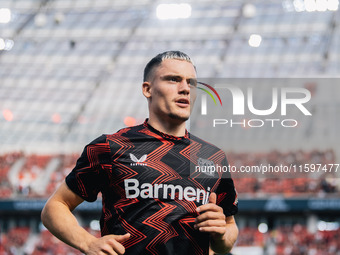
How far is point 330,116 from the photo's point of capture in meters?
24.1

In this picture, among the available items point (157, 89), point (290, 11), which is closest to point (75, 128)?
point (290, 11)

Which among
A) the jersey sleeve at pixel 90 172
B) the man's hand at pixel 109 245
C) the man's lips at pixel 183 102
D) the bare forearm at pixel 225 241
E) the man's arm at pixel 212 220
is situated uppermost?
the man's lips at pixel 183 102

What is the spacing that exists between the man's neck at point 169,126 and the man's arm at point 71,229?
40 cm

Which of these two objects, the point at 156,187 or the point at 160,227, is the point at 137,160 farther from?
the point at 160,227

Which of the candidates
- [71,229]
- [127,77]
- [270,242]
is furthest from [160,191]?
[127,77]

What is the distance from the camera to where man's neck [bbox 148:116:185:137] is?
2000mm

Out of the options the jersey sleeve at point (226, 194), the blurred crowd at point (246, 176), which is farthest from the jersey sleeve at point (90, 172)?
the blurred crowd at point (246, 176)

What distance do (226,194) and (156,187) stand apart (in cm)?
33

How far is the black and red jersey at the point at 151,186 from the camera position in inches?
71.2

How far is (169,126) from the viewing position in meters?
2.00

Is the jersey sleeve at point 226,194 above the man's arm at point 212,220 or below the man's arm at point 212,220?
above

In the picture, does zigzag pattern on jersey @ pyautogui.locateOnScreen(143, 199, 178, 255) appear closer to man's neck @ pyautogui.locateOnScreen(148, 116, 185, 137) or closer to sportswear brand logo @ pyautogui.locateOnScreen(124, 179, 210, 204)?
sportswear brand logo @ pyautogui.locateOnScreen(124, 179, 210, 204)

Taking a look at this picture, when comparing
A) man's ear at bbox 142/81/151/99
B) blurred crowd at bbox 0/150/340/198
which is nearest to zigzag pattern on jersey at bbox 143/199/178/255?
man's ear at bbox 142/81/151/99

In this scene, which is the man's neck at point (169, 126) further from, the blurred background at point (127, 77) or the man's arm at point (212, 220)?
the blurred background at point (127, 77)
